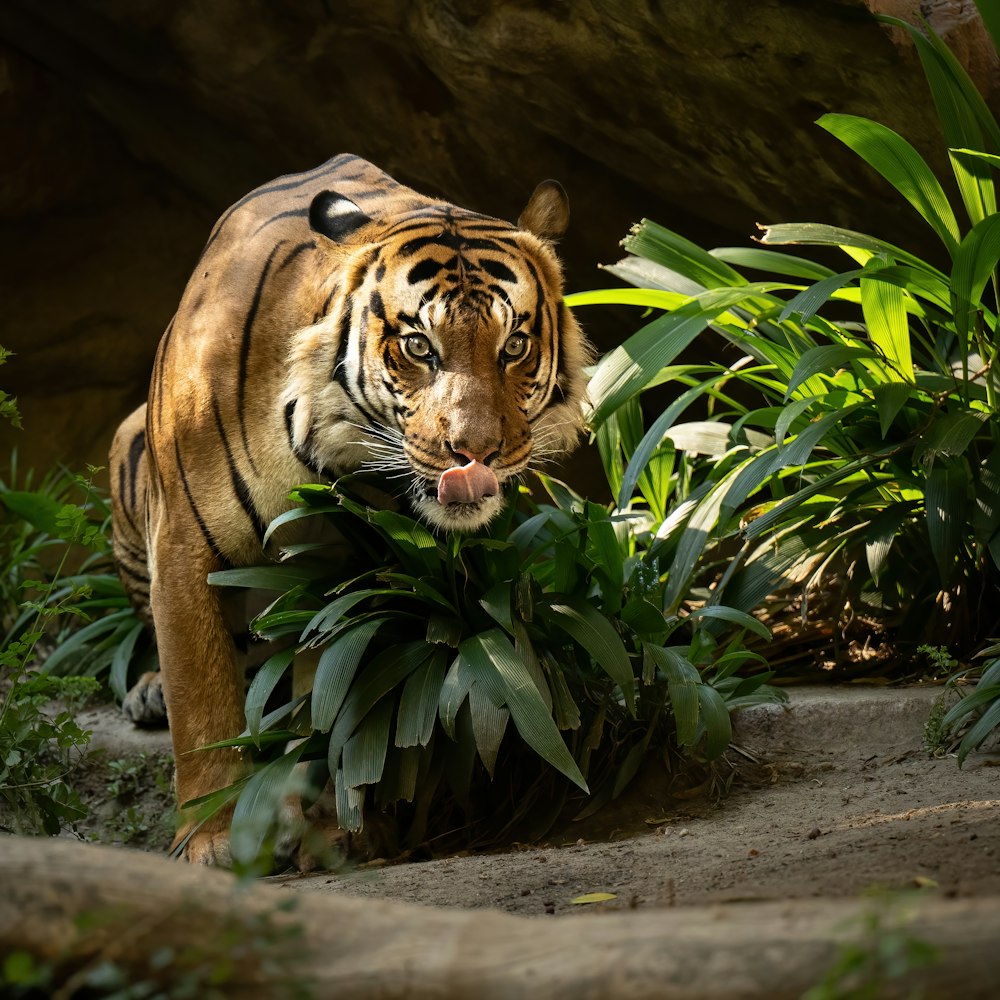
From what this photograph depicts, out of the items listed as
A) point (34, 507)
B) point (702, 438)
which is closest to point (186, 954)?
point (702, 438)

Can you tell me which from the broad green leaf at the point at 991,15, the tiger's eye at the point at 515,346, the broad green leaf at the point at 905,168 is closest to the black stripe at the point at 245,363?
the tiger's eye at the point at 515,346

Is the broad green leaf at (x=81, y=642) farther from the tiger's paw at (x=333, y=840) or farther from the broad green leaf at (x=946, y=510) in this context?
the broad green leaf at (x=946, y=510)

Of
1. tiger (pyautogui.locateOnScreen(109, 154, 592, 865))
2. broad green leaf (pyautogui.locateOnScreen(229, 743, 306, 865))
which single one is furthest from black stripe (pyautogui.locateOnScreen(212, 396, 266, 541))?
broad green leaf (pyautogui.locateOnScreen(229, 743, 306, 865))

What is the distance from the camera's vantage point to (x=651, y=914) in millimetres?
1325

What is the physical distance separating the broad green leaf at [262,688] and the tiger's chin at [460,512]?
52 centimetres

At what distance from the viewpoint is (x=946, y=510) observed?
3.51 m

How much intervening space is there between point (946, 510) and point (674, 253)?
1.22 metres

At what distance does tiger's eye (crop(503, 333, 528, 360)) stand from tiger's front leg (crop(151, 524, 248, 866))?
100cm

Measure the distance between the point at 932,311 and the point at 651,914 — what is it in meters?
3.18

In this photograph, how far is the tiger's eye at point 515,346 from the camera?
3385 mm

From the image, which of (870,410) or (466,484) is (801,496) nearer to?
(870,410)

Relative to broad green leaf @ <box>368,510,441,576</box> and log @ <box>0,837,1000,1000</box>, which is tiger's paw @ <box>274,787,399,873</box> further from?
log @ <box>0,837,1000,1000</box>

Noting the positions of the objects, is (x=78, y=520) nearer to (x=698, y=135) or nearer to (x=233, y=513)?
(x=233, y=513)

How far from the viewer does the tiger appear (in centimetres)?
325
